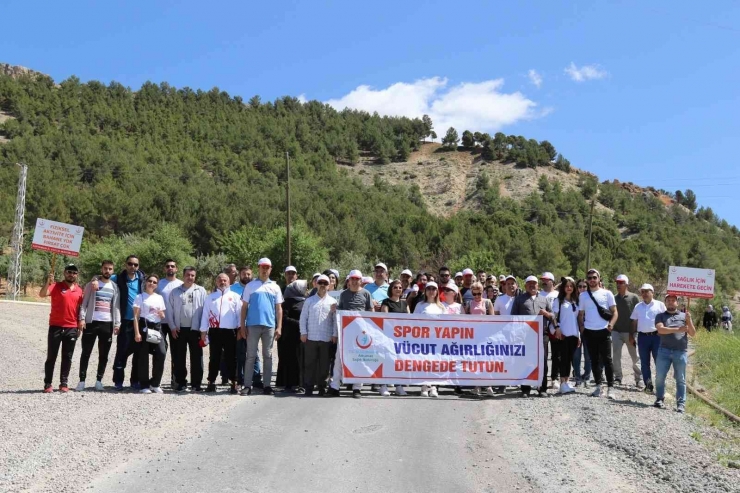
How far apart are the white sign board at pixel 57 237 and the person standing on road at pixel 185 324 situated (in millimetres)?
28638

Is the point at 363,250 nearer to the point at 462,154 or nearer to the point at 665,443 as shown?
the point at 665,443

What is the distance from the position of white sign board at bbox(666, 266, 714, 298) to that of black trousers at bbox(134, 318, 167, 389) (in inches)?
840

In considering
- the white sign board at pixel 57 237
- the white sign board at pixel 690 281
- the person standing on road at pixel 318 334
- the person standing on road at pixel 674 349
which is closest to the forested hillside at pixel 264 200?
the white sign board at pixel 57 237

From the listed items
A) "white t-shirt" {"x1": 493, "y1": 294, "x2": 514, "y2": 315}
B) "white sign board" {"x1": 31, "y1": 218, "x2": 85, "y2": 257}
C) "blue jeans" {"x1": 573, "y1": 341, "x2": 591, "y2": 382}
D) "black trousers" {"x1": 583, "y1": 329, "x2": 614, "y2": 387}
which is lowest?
"blue jeans" {"x1": 573, "y1": 341, "x2": 591, "y2": 382}

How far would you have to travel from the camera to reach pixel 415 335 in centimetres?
1192

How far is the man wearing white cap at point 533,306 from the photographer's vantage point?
12.2 meters

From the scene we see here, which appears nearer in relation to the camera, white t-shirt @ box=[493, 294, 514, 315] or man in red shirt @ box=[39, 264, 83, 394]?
man in red shirt @ box=[39, 264, 83, 394]

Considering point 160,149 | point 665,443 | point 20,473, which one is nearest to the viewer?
point 20,473

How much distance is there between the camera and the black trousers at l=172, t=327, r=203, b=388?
11719mm

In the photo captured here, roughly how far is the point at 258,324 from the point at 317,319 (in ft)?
3.00

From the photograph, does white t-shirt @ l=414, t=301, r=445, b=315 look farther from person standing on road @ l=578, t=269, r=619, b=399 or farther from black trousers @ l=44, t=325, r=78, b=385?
black trousers @ l=44, t=325, r=78, b=385

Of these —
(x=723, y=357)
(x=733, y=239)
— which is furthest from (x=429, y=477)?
(x=733, y=239)

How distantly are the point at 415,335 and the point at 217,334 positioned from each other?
3172mm

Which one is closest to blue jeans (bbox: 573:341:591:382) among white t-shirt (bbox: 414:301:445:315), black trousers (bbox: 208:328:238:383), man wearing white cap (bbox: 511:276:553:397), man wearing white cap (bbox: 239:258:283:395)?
man wearing white cap (bbox: 511:276:553:397)
